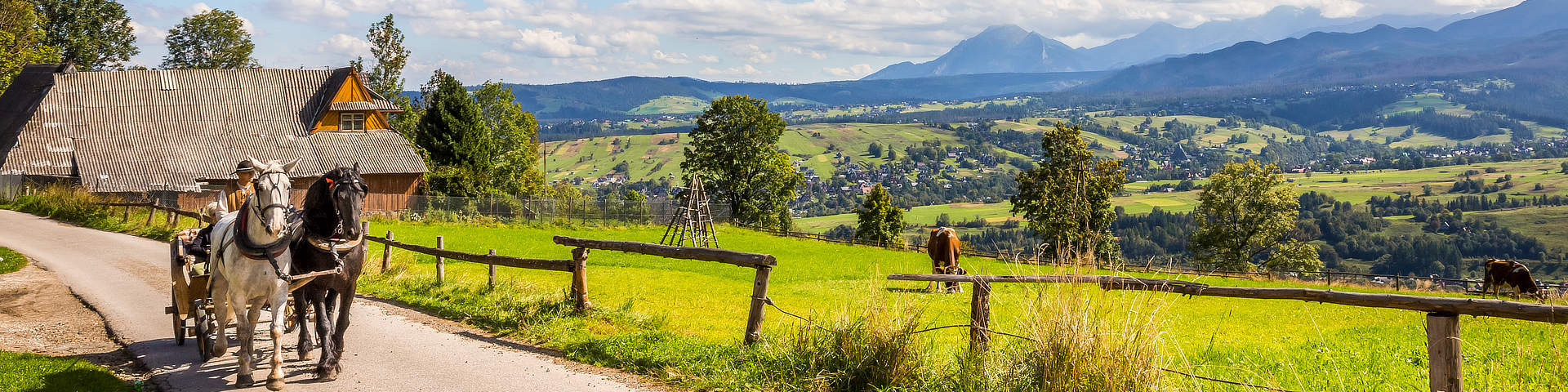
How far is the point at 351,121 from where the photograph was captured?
47.5 meters

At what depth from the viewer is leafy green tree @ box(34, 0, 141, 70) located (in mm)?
58719

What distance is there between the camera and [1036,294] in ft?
23.1

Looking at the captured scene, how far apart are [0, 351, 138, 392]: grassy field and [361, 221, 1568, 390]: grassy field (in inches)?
156

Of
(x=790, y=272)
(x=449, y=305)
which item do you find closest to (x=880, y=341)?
(x=449, y=305)

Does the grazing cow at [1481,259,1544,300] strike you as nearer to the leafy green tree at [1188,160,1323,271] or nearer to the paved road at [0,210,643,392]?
the paved road at [0,210,643,392]

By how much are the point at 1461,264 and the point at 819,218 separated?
3429 inches

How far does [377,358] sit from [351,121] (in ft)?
140

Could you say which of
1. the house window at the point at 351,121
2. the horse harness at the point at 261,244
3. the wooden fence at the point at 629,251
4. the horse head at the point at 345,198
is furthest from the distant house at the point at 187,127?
the horse head at the point at 345,198

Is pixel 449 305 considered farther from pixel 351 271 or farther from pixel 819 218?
pixel 819 218

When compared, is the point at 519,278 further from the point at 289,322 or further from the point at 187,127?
the point at 187,127

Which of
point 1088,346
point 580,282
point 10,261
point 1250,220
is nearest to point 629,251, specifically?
point 580,282

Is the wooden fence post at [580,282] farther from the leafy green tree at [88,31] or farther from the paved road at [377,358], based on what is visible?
the leafy green tree at [88,31]

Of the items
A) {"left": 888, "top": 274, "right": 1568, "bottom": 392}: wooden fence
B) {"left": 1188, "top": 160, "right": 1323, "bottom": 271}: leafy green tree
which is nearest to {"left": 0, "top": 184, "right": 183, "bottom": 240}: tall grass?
{"left": 888, "top": 274, "right": 1568, "bottom": 392}: wooden fence

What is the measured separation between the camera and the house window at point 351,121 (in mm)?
47156
